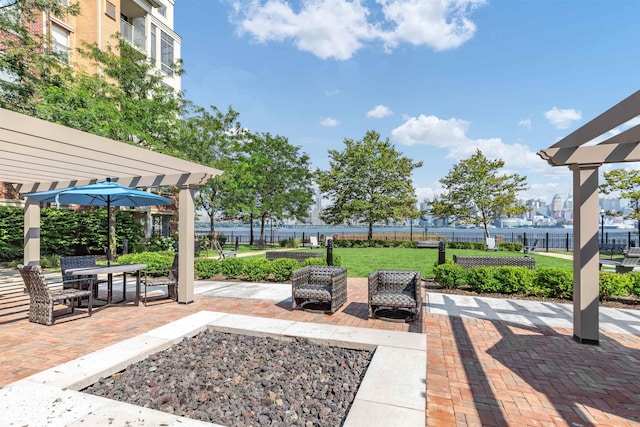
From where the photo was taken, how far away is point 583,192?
14.5 ft

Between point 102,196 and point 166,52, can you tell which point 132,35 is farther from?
point 102,196

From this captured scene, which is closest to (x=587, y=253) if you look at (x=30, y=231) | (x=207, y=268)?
(x=207, y=268)

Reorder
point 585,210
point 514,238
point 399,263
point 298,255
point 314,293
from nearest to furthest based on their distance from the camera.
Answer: point 585,210, point 314,293, point 298,255, point 399,263, point 514,238

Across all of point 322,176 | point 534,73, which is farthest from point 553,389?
point 322,176

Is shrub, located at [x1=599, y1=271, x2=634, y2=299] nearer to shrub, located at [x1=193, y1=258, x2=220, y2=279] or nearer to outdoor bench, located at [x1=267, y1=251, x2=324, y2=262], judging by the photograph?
outdoor bench, located at [x1=267, y1=251, x2=324, y2=262]

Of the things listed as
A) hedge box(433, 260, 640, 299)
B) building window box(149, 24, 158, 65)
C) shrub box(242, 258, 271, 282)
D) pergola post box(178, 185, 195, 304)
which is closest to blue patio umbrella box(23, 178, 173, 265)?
pergola post box(178, 185, 195, 304)

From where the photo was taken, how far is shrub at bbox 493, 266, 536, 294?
7.14 metres

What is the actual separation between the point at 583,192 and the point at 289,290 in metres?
6.04

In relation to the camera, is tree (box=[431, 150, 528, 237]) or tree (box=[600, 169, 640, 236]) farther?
tree (box=[431, 150, 528, 237])

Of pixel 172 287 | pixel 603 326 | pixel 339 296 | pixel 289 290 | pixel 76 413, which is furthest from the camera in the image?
pixel 289 290

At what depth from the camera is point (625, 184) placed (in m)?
16.8

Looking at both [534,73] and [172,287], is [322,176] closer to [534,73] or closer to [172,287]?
[534,73]

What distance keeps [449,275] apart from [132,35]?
2452 centimetres

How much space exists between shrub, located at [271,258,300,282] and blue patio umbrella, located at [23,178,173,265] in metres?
3.30
